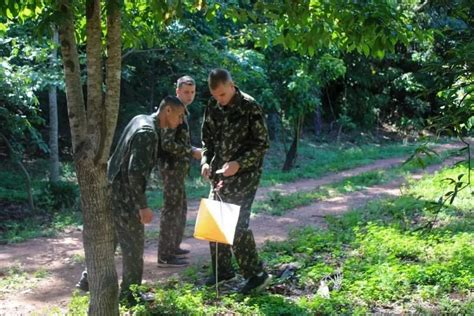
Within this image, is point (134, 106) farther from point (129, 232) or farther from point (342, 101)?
point (342, 101)

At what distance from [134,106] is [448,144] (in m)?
12.7

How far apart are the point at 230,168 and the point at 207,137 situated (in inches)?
25.8

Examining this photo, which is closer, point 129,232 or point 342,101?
point 129,232

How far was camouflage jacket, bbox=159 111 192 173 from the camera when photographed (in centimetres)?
606

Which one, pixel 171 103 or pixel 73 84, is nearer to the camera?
pixel 73 84

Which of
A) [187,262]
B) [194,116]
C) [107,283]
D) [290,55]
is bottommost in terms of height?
[187,262]

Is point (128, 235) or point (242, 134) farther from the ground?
point (242, 134)

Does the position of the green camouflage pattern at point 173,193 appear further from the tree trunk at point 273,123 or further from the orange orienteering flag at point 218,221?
the tree trunk at point 273,123

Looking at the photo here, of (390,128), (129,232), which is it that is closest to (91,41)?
(129,232)

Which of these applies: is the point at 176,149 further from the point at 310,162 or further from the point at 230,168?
the point at 310,162

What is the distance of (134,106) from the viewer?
15352 mm

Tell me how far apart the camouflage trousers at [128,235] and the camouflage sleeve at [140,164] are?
13 cm

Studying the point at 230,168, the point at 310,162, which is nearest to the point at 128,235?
the point at 230,168

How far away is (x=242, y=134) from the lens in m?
4.96
